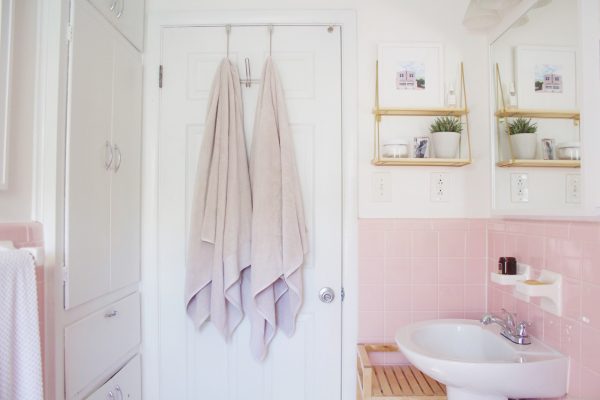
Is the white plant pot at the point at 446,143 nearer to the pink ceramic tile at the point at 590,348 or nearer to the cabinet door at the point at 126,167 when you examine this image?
the pink ceramic tile at the point at 590,348

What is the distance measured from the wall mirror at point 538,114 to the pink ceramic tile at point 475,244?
0.52 feet

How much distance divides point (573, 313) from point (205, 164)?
53.4 inches

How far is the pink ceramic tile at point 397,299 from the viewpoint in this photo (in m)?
1.41

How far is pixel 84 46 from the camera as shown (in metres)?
1.06

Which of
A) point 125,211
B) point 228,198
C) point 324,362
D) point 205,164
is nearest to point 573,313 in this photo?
point 324,362

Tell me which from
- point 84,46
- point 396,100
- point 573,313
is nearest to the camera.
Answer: point 573,313

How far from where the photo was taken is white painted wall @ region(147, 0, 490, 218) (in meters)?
1.43

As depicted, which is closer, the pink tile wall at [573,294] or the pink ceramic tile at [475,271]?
the pink tile wall at [573,294]

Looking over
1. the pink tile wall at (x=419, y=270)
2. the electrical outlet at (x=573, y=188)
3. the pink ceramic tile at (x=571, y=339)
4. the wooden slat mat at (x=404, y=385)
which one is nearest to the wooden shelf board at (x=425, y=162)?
the pink tile wall at (x=419, y=270)

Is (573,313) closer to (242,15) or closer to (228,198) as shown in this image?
(228,198)

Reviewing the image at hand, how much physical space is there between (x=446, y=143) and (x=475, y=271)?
59 centimetres

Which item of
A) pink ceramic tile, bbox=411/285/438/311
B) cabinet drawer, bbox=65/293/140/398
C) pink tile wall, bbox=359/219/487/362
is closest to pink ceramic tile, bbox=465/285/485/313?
pink tile wall, bbox=359/219/487/362

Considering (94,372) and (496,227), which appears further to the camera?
(496,227)

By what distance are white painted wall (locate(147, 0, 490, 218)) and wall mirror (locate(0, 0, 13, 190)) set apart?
0.72 meters
